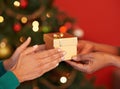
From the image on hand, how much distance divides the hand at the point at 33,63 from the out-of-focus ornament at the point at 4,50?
0.54 meters

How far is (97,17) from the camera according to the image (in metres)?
2.52

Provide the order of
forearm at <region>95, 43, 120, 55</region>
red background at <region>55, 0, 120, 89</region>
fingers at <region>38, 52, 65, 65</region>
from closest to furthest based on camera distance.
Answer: fingers at <region>38, 52, 65, 65</region> < forearm at <region>95, 43, 120, 55</region> < red background at <region>55, 0, 120, 89</region>

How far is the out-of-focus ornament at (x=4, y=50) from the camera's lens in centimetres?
160

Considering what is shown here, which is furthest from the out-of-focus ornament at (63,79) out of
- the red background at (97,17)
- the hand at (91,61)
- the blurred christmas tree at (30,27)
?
the red background at (97,17)

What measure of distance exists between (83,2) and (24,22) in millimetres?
1009

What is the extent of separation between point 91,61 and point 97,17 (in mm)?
1288

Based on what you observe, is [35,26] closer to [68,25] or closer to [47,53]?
[68,25]

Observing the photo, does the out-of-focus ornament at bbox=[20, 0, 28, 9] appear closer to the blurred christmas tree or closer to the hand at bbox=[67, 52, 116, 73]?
the blurred christmas tree

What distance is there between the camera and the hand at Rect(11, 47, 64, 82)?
3.42ft

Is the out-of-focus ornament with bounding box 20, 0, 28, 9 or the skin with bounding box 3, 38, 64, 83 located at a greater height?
the out-of-focus ornament with bounding box 20, 0, 28, 9

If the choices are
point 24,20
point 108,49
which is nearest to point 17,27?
point 24,20

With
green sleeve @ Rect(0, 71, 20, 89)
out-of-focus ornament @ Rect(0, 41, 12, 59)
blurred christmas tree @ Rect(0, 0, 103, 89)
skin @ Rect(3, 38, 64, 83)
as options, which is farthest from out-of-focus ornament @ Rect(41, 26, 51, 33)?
green sleeve @ Rect(0, 71, 20, 89)

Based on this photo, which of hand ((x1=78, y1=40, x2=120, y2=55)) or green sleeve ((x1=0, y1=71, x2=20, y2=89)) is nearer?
green sleeve ((x1=0, y1=71, x2=20, y2=89))

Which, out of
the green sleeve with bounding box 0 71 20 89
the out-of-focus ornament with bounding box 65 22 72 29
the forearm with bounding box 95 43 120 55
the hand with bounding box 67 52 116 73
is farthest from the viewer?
the out-of-focus ornament with bounding box 65 22 72 29
